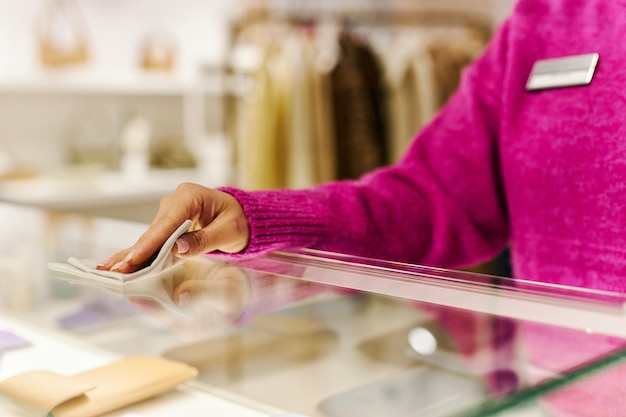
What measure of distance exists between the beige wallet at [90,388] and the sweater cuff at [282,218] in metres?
0.12

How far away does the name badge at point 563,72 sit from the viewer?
749 mm

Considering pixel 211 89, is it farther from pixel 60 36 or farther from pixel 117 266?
pixel 117 266

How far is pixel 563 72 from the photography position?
771 mm

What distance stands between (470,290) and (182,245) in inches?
8.5

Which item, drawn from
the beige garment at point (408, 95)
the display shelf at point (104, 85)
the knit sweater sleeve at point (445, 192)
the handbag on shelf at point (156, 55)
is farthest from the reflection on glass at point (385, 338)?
the handbag on shelf at point (156, 55)

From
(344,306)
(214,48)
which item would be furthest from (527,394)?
(214,48)

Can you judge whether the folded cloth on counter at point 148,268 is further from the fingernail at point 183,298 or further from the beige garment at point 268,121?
the beige garment at point 268,121

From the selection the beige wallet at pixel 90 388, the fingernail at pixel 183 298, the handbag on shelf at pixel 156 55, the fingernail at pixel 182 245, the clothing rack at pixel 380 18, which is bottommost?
the beige wallet at pixel 90 388

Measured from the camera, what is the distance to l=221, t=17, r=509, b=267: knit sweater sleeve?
775 mm

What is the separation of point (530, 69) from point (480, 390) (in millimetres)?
469

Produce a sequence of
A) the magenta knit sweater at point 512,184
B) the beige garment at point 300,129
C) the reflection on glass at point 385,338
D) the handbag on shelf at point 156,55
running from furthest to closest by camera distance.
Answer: the handbag on shelf at point 156,55
the beige garment at point 300,129
the magenta knit sweater at point 512,184
the reflection on glass at point 385,338

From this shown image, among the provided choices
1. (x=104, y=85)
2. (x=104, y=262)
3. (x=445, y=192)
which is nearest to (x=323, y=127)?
(x=104, y=85)

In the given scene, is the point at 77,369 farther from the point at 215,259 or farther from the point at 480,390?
the point at 480,390

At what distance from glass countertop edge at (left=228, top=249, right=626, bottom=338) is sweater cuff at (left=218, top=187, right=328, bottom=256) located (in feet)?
0.16
